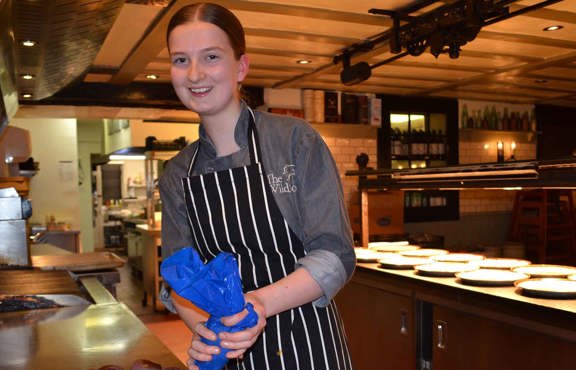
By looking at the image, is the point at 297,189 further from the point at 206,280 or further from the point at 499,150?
the point at 499,150

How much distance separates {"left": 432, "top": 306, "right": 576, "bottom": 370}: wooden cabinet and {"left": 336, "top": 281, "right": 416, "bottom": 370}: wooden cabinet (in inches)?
8.5

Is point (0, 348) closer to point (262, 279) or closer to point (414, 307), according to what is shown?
point (262, 279)

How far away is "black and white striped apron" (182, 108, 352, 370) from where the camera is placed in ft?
4.80

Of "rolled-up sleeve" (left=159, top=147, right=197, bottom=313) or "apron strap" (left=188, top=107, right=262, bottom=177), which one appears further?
"rolled-up sleeve" (left=159, top=147, right=197, bottom=313)

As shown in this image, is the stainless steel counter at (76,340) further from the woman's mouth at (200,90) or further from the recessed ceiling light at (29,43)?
the recessed ceiling light at (29,43)

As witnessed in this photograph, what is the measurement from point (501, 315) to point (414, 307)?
1.85 ft

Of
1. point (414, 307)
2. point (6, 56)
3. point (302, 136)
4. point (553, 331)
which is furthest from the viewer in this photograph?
point (414, 307)

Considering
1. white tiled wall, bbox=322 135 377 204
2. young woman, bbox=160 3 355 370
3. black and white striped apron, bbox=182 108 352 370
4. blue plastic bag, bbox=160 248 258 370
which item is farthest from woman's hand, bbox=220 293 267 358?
white tiled wall, bbox=322 135 377 204

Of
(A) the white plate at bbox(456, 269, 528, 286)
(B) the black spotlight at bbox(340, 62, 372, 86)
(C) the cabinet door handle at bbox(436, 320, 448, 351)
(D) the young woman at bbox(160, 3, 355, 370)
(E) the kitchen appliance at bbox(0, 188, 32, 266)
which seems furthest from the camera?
(B) the black spotlight at bbox(340, 62, 372, 86)

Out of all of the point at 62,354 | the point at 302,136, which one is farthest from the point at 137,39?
the point at 302,136

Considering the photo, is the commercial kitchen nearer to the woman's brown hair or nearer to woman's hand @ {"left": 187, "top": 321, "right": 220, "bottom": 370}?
woman's hand @ {"left": 187, "top": 321, "right": 220, "bottom": 370}

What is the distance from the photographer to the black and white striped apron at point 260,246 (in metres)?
1.46

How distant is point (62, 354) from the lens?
1.91m

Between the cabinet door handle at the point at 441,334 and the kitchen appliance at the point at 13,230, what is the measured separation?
2892 mm
